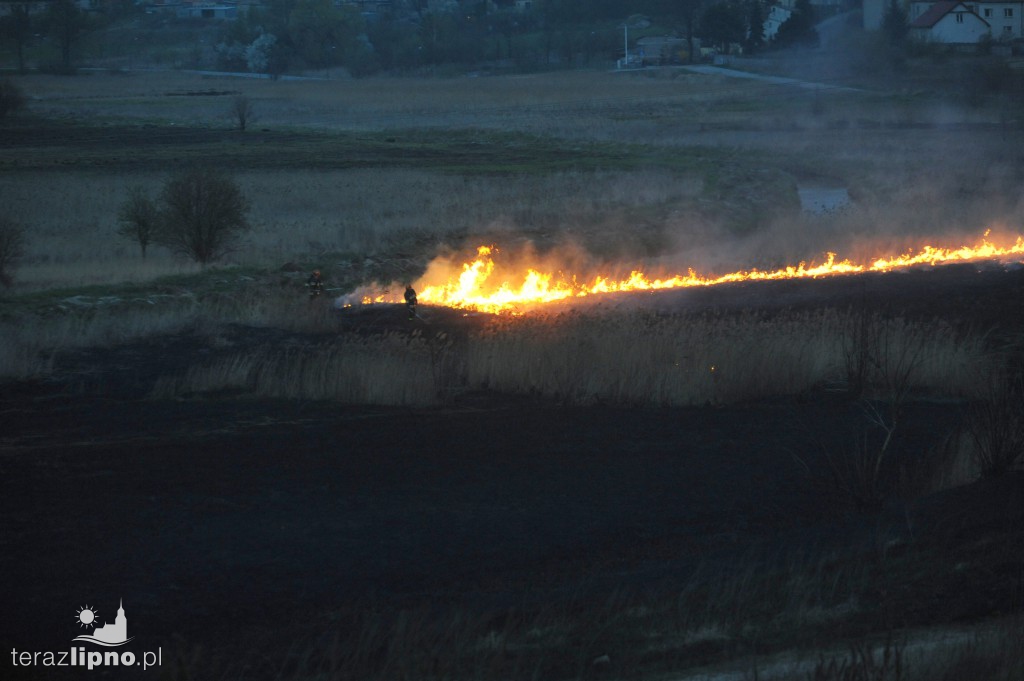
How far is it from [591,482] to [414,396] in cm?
361

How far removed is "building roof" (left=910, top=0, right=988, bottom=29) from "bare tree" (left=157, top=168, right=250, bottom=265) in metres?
30.0

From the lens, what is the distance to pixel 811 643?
772 cm

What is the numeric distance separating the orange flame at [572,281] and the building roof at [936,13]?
2283 centimetres

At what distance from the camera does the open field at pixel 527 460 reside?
809 cm

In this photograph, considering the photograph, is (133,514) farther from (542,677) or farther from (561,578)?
(542,677)

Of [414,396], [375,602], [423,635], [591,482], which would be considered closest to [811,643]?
[423,635]

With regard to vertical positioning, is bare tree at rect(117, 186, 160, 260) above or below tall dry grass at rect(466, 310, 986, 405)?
above

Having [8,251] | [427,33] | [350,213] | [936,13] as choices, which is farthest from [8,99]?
[427,33]

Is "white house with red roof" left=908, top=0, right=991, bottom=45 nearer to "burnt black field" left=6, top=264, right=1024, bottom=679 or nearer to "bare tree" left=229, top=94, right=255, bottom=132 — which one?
"burnt black field" left=6, top=264, right=1024, bottom=679

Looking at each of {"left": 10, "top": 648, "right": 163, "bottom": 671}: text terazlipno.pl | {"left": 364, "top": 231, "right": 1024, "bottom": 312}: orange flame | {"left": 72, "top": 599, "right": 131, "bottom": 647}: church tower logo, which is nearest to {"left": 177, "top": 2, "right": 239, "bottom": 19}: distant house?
{"left": 364, "top": 231, "right": 1024, "bottom": 312}: orange flame

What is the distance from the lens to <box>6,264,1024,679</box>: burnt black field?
8094mm

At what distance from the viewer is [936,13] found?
47.0 m

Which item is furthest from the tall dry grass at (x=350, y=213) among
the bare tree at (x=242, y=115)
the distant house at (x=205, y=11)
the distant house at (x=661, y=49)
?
the distant house at (x=205, y=11)

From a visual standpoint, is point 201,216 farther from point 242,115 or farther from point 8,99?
point 8,99
